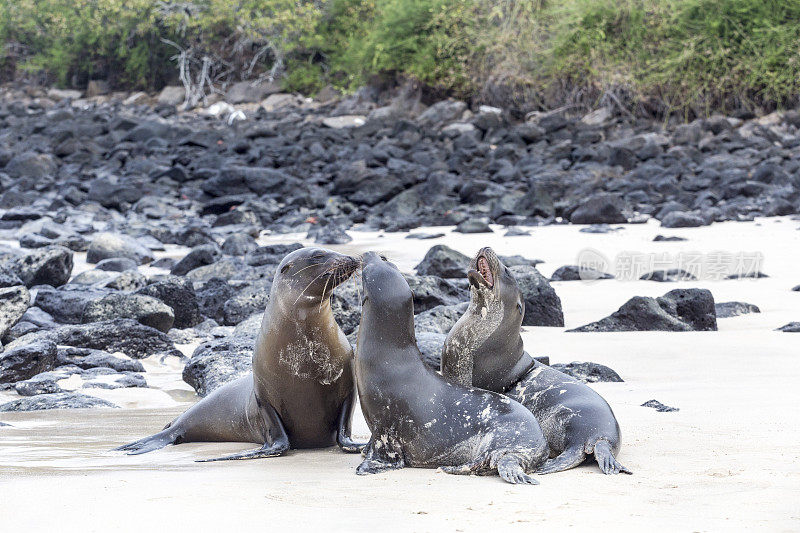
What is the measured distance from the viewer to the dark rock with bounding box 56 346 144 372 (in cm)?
703

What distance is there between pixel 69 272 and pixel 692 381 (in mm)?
6949

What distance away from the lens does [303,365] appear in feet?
15.6

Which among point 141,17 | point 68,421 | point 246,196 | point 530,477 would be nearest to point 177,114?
point 141,17

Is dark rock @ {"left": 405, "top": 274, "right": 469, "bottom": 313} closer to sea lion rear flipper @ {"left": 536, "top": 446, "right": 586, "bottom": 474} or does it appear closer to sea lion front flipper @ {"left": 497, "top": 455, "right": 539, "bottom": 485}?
sea lion rear flipper @ {"left": 536, "top": 446, "right": 586, "bottom": 474}

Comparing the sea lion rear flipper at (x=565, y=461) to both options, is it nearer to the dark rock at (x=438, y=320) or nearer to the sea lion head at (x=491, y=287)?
the sea lion head at (x=491, y=287)

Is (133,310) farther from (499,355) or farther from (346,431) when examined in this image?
(499,355)

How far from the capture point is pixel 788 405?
5.00 metres

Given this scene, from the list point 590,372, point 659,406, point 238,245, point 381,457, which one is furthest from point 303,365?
point 238,245

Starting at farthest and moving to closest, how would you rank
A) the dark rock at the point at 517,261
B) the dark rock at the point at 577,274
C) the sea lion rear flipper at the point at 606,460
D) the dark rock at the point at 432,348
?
the dark rock at the point at 517,261 → the dark rock at the point at 577,274 → the dark rock at the point at 432,348 → the sea lion rear flipper at the point at 606,460

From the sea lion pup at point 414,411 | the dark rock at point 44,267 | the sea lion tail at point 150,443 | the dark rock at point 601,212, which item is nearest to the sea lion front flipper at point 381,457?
the sea lion pup at point 414,411

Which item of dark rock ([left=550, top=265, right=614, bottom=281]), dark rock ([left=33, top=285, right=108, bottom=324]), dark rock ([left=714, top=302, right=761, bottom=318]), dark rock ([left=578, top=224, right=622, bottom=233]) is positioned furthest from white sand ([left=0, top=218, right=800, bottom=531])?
dark rock ([left=578, top=224, right=622, bottom=233])

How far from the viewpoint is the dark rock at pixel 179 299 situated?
865 cm

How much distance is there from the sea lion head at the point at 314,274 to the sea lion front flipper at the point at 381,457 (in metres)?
0.84

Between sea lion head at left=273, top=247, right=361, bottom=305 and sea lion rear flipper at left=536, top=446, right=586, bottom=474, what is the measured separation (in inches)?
51.5
